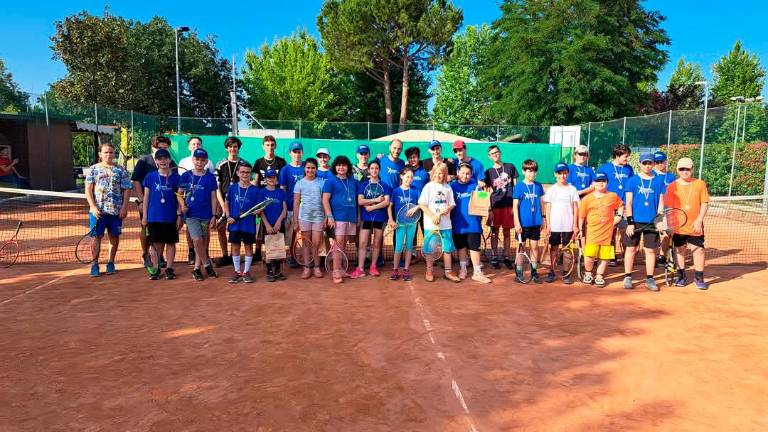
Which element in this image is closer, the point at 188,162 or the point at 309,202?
the point at 309,202

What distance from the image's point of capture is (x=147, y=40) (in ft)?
131

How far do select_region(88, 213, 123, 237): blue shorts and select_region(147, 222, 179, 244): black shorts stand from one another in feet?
1.98

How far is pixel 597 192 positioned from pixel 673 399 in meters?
3.77

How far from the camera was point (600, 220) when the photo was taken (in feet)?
22.5

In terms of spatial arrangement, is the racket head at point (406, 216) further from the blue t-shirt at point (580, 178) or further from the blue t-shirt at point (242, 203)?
the blue t-shirt at point (580, 178)

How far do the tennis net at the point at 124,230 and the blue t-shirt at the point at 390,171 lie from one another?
1.92 m

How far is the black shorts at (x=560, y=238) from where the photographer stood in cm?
720

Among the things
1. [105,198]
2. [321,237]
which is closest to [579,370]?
[321,237]

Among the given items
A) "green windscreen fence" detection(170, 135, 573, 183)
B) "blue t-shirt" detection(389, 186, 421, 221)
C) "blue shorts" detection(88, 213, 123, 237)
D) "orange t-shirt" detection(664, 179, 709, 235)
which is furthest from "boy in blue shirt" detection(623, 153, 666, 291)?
"green windscreen fence" detection(170, 135, 573, 183)

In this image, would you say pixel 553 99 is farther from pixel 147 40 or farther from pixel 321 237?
pixel 147 40

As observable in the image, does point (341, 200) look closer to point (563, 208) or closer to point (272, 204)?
point (272, 204)

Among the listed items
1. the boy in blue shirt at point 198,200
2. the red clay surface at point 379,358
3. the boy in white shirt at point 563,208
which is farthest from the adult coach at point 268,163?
the boy in white shirt at point 563,208

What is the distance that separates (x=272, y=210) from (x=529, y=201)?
3838mm

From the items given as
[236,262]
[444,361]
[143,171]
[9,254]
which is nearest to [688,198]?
[444,361]
